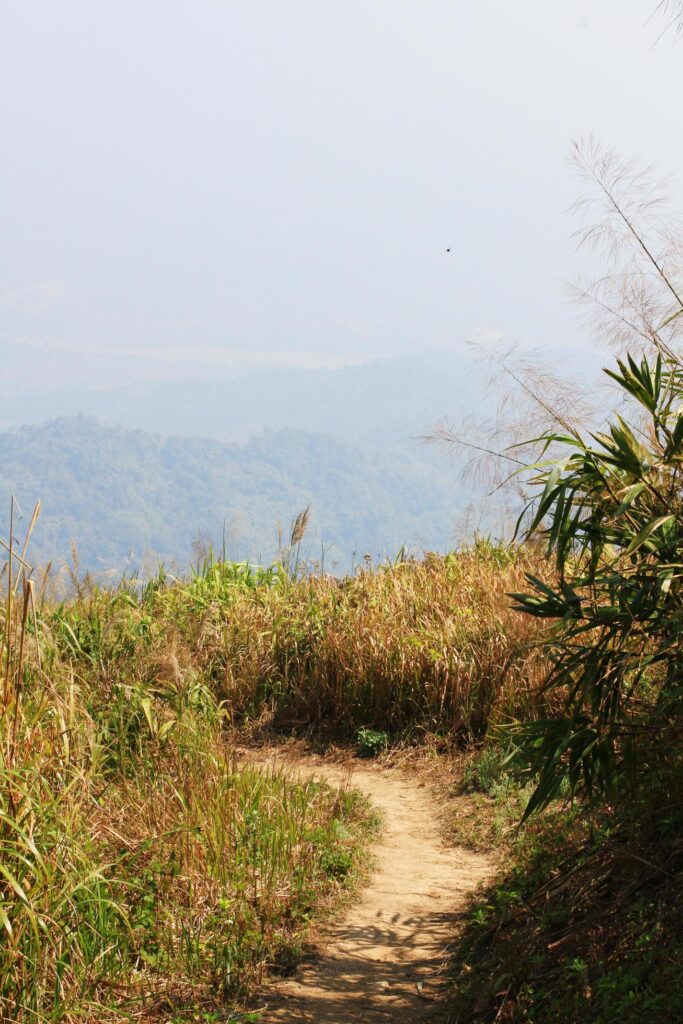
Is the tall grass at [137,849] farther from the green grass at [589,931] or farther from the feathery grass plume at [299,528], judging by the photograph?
the feathery grass plume at [299,528]

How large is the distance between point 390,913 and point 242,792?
3.20ft

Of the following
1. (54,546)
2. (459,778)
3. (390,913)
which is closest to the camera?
(390,913)

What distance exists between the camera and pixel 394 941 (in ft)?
15.2

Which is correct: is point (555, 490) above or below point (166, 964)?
above

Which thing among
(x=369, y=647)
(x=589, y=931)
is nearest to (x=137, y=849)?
(x=589, y=931)

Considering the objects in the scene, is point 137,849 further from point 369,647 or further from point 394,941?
point 369,647

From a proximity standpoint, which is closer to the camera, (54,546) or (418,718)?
(418,718)

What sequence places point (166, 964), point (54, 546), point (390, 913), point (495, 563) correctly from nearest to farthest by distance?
point (166, 964) → point (390, 913) → point (495, 563) → point (54, 546)

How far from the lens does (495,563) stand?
10070 millimetres

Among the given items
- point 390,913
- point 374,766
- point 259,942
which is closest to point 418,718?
point 374,766

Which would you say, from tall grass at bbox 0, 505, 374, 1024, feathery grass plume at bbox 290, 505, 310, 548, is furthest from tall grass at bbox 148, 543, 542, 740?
tall grass at bbox 0, 505, 374, 1024

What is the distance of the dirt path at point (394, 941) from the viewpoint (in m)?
3.92

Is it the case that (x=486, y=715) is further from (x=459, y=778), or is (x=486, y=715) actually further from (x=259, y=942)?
(x=259, y=942)

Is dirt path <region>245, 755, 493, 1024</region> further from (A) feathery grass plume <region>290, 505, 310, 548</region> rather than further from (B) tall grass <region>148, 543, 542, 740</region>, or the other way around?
(A) feathery grass plume <region>290, 505, 310, 548</region>
